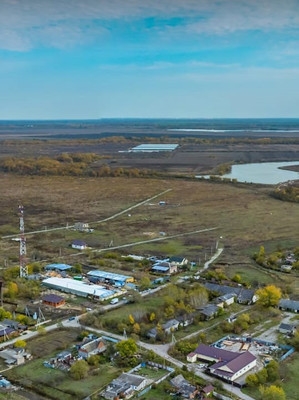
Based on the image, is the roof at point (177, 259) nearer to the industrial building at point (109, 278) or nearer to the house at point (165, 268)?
the house at point (165, 268)

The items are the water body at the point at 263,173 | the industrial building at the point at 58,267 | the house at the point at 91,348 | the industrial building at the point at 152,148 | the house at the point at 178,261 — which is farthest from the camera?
the industrial building at the point at 152,148

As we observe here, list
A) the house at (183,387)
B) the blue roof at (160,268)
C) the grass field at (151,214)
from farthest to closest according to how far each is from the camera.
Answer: the grass field at (151,214) < the blue roof at (160,268) < the house at (183,387)

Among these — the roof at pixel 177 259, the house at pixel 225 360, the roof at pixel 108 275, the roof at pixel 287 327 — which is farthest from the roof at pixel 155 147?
the house at pixel 225 360

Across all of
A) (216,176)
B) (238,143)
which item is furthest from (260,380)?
(238,143)

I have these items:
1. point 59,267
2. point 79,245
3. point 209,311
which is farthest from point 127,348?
point 79,245

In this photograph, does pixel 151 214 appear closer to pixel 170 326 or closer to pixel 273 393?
pixel 170 326

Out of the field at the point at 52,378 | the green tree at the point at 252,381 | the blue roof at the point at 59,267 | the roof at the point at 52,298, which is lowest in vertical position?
the field at the point at 52,378

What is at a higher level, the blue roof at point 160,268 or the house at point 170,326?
the blue roof at point 160,268

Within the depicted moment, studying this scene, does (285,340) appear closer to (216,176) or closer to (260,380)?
(260,380)
